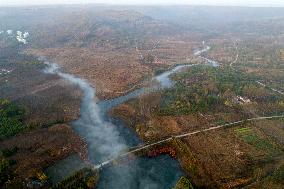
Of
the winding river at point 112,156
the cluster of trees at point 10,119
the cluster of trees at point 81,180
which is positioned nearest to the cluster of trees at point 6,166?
the winding river at point 112,156

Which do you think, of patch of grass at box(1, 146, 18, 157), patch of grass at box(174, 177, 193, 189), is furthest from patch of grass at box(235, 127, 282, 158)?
patch of grass at box(1, 146, 18, 157)

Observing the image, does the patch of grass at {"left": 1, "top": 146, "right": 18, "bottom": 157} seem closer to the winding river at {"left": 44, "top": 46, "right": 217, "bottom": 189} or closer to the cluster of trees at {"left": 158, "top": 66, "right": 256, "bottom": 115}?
the winding river at {"left": 44, "top": 46, "right": 217, "bottom": 189}

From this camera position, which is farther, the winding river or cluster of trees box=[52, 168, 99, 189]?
the winding river

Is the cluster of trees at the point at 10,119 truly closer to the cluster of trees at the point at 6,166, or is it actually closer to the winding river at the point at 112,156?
the cluster of trees at the point at 6,166

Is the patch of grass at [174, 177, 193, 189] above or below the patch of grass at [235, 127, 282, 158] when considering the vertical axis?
above

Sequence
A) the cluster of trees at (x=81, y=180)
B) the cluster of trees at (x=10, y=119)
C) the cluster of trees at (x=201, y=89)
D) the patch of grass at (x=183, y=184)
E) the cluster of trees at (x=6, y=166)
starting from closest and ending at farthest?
the patch of grass at (x=183, y=184) < the cluster of trees at (x=81, y=180) < the cluster of trees at (x=6, y=166) < the cluster of trees at (x=10, y=119) < the cluster of trees at (x=201, y=89)

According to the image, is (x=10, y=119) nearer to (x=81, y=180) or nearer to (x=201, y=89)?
(x=81, y=180)
